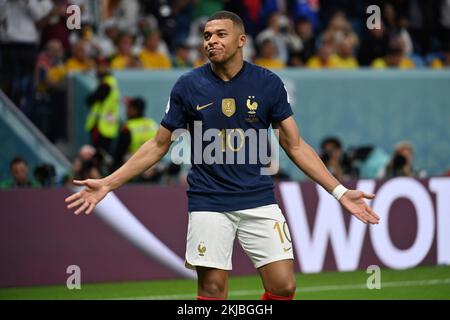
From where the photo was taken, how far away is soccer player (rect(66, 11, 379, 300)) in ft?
25.3

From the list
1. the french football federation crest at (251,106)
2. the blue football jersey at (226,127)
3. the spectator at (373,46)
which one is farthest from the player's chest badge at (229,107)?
the spectator at (373,46)

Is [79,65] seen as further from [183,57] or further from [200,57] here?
[200,57]

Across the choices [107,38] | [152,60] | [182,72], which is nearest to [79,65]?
[107,38]

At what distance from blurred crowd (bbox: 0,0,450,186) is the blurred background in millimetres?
20

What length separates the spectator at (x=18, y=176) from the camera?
13.7 m

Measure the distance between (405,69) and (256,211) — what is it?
11159mm

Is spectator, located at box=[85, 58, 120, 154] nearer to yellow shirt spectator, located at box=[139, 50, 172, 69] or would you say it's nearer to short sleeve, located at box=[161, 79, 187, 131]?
yellow shirt spectator, located at box=[139, 50, 172, 69]

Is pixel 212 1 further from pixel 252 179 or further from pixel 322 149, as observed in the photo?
pixel 252 179

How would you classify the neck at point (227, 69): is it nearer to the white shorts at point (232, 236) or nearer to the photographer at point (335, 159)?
the white shorts at point (232, 236)

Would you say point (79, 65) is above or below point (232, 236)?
above

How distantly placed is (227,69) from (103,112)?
7.76 meters

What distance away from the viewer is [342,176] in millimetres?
15641

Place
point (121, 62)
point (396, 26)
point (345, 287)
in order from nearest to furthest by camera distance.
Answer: point (345, 287) < point (121, 62) < point (396, 26)

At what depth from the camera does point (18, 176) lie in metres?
13.7
